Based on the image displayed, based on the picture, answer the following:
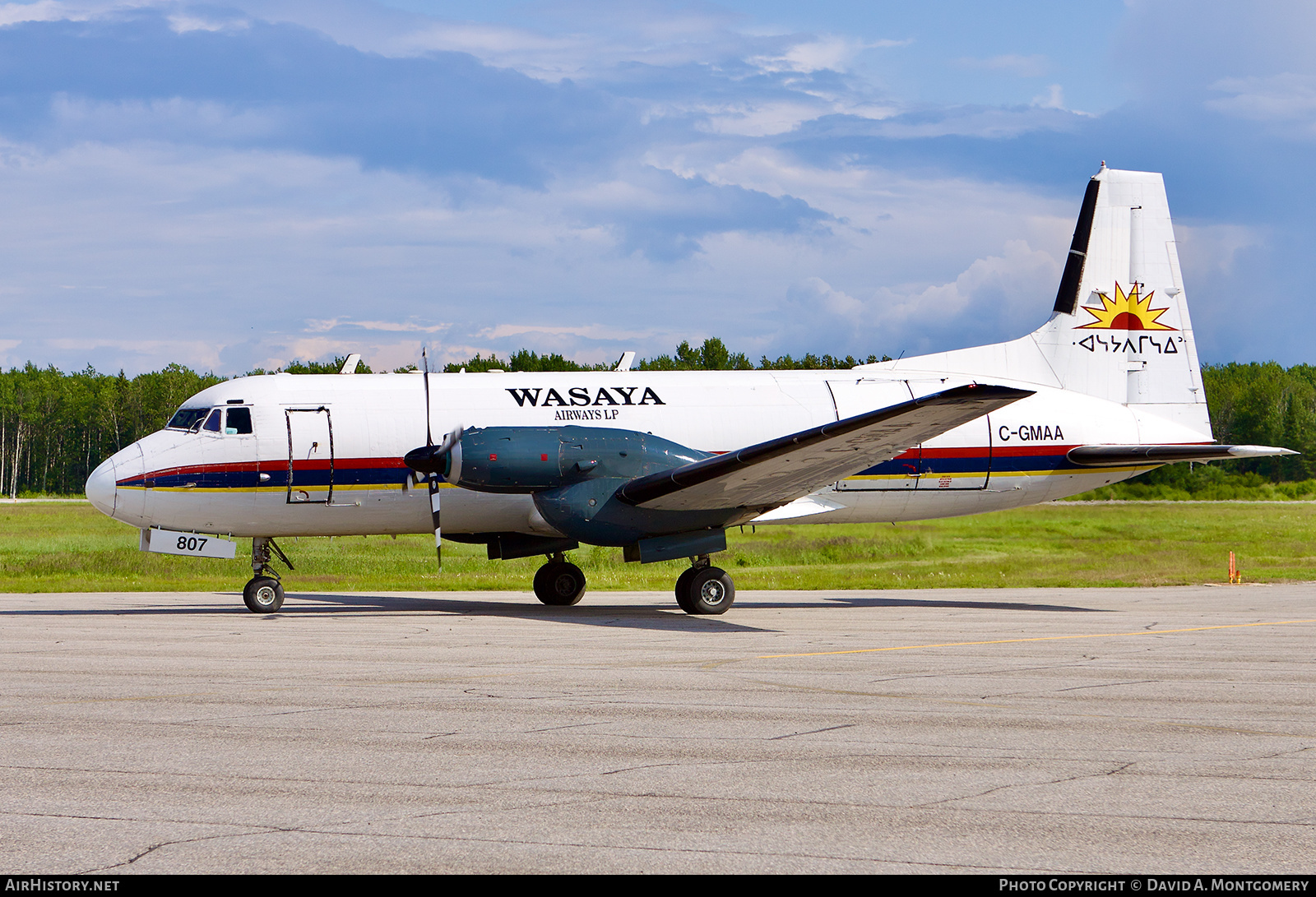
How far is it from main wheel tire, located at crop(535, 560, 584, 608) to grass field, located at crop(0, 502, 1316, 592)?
569cm

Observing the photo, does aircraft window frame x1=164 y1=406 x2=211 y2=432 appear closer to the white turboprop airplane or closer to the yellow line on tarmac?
the white turboprop airplane

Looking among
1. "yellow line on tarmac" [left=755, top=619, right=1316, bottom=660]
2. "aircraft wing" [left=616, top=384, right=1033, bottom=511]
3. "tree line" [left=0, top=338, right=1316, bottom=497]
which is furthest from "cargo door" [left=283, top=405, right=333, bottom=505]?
"tree line" [left=0, top=338, right=1316, bottom=497]

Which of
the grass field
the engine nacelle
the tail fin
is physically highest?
the tail fin

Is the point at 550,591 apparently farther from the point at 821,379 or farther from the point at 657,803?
the point at 657,803

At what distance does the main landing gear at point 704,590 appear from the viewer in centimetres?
2005

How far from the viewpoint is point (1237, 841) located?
5.85 metres

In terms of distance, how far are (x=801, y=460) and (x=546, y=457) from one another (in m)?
4.16

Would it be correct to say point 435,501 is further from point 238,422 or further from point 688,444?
point 688,444

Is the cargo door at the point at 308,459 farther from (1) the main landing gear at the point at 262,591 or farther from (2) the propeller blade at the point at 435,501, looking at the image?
(2) the propeller blade at the point at 435,501

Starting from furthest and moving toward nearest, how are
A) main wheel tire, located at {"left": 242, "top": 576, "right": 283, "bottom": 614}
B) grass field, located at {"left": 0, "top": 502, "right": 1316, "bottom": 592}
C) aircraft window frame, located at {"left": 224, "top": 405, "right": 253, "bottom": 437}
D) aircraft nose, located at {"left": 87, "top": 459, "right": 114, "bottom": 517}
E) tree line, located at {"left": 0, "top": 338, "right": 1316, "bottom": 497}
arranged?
tree line, located at {"left": 0, "top": 338, "right": 1316, "bottom": 497}, grass field, located at {"left": 0, "top": 502, "right": 1316, "bottom": 592}, main wheel tire, located at {"left": 242, "top": 576, "right": 283, "bottom": 614}, aircraft window frame, located at {"left": 224, "top": 405, "right": 253, "bottom": 437}, aircraft nose, located at {"left": 87, "top": 459, "right": 114, "bottom": 517}

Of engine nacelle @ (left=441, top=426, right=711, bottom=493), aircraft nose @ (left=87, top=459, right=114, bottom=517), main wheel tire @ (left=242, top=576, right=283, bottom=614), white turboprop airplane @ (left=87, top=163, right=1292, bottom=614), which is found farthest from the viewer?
main wheel tire @ (left=242, top=576, right=283, bottom=614)

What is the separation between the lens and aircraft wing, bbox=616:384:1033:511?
16.9 m

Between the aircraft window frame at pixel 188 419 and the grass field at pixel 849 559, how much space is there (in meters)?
8.00

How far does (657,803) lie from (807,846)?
1174mm
